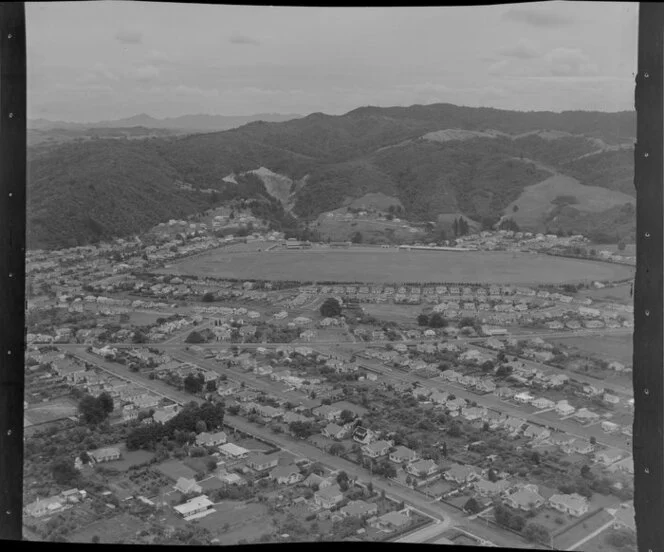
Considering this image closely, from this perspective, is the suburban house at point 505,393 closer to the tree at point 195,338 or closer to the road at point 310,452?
the road at point 310,452

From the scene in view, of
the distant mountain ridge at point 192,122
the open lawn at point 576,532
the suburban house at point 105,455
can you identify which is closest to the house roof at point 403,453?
the open lawn at point 576,532

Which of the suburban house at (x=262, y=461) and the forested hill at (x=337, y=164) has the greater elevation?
the forested hill at (x=337, y=164)

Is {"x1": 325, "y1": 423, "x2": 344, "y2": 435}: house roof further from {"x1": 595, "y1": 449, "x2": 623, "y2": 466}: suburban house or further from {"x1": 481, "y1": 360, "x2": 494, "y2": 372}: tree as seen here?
{"x1": 595, "y1": 449, "x2": 623, "y2": 466}: suburban house

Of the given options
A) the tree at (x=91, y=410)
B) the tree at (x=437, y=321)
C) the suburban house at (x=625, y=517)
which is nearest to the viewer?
the suburban house at (x=625, y=517)

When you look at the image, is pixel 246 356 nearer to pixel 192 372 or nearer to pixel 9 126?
pixel 192 372

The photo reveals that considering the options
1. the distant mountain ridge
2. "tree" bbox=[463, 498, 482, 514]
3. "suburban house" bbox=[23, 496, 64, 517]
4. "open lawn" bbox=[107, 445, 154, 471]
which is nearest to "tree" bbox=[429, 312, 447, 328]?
"tree" bbox=[463, 498, 482, 514]

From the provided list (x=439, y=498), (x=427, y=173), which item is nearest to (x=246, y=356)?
(x=439, y=498)
